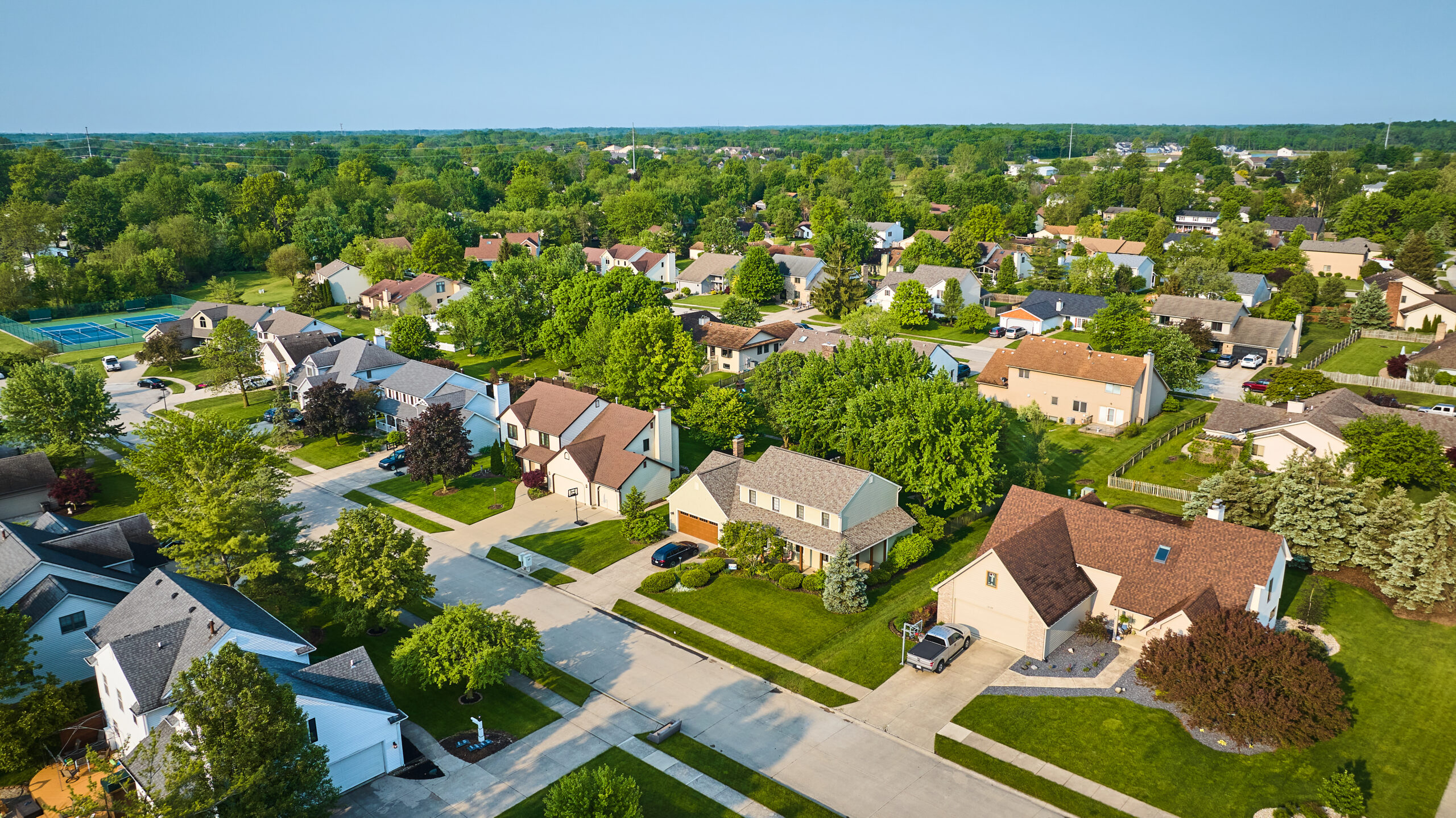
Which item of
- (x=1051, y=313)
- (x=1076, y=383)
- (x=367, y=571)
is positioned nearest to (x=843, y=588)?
(x=367, y=571)

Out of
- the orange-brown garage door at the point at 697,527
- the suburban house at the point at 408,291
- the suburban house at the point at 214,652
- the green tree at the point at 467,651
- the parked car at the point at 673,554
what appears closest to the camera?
the suburban house at the point at 214,652

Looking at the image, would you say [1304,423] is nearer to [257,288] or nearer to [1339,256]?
[1339,256]

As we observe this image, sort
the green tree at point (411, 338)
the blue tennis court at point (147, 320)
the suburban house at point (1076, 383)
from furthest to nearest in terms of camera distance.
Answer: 1. the blue tennis court at point (147, 320)
2. the green tree at point (411, 338)
3. the suburban house at point (1076, 383)

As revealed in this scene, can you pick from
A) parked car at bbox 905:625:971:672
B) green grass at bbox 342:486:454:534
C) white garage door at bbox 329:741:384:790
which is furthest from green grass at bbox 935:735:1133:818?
green grass at bbox 342:486:454:534

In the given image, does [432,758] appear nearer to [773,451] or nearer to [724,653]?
[724,653]

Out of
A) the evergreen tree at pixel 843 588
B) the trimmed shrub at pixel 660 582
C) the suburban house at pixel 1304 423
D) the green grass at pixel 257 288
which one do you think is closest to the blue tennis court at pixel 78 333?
the green grass at pixel 257 288

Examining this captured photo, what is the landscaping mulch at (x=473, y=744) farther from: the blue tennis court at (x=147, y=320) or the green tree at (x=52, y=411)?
the blue tennis court at (x=147, y=320)
